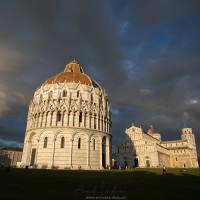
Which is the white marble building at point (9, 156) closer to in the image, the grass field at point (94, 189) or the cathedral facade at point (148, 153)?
the cathedral facade at point (148, 153)

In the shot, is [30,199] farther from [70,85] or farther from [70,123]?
[70,85]

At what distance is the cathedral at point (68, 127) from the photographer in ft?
128

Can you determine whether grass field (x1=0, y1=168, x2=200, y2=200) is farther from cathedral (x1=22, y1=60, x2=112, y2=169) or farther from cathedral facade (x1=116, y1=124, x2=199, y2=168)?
cathedral facade (x1=116, y1=124, x2=199, y2=168)

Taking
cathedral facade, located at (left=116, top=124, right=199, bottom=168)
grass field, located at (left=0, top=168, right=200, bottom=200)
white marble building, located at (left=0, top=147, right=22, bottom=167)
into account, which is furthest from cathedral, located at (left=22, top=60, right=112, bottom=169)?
white marble building, located at (left=0, top=147, right=22, bottom=167)

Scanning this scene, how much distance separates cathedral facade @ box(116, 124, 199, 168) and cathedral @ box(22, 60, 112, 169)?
3413 centimetres

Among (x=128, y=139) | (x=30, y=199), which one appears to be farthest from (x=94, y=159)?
(x=128, y=139)

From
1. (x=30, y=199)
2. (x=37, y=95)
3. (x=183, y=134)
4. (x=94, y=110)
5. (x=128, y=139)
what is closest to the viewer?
(x=30, y=199)

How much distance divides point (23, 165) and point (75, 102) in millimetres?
17872

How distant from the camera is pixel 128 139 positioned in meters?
84.9

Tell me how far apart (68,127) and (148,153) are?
151 ft

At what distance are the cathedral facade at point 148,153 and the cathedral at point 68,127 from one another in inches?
1344

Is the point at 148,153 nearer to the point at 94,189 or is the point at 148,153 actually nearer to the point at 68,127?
the point at 68,127

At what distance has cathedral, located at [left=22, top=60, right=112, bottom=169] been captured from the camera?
128 ft

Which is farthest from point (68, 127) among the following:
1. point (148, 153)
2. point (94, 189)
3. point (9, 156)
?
point (9, 156)
